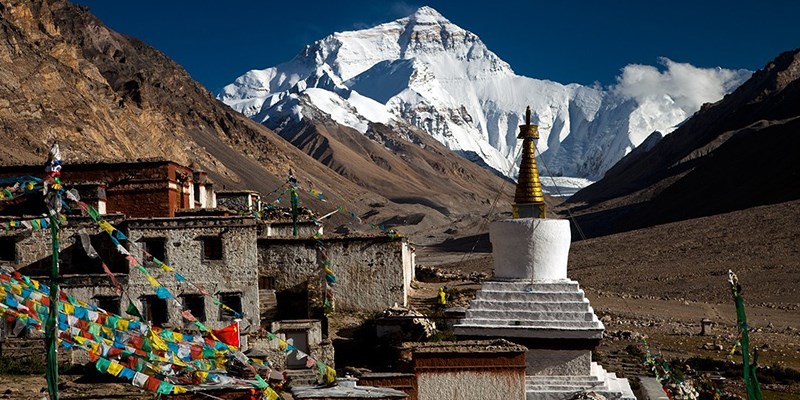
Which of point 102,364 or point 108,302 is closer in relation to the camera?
point 102,364

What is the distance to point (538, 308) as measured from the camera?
40.5ft

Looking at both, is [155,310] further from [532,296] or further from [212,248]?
[532,296]

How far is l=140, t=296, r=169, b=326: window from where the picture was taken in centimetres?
2028

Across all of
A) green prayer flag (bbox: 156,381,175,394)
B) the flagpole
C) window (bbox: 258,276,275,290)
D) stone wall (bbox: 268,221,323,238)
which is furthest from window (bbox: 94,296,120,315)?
green prayer flag (bbox: 156,381,175,394)

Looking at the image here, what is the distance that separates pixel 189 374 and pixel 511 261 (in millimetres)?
5004

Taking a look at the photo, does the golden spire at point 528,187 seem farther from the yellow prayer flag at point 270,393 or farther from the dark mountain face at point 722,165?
the dark mountain face at point 722,165

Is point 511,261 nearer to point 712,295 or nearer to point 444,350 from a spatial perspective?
point 444,350

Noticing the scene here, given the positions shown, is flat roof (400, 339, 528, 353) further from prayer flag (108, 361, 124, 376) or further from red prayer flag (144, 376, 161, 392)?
prayer flag (108, 361, 124, 376)

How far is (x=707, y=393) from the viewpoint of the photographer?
1777 centimetres

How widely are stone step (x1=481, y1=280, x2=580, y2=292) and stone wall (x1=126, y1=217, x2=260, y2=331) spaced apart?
30.7 ft

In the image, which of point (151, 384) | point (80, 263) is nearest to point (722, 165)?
point (80, 263)

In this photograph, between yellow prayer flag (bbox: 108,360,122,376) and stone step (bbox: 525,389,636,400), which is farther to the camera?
stone step (bbox: 525,389,636,400)

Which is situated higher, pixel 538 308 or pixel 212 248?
pixel 212 248

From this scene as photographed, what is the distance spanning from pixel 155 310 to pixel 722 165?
227ft
